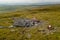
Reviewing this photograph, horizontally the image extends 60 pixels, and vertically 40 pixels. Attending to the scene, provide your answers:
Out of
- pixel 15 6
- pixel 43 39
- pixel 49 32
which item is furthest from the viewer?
pixel 15 6

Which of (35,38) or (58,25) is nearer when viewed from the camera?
(35,38)

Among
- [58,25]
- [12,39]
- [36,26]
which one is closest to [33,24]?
[36,26]

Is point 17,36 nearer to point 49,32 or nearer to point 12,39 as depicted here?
point 12,39

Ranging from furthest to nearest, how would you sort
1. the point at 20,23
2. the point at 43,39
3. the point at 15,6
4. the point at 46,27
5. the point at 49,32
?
1. the point at 15,6
2. the point at 20,23
3. the point at 46,27
4. the point at 49,32
5. the point at 43,39

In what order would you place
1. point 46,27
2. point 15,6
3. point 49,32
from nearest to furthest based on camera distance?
point 49,32, point 46,27, point 15,6

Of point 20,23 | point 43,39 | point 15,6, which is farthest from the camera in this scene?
point 15,6

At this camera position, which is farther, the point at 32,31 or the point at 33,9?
the point at 33,9

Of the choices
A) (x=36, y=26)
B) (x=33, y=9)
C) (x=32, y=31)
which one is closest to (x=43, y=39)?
(x=32, y=31)

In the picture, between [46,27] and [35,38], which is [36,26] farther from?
[35,38]
